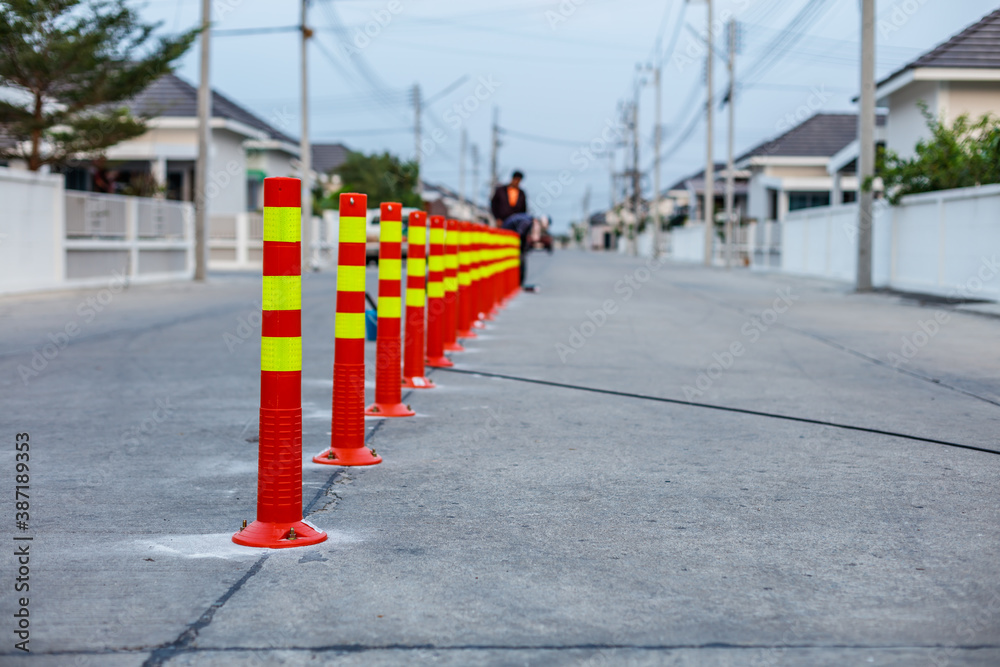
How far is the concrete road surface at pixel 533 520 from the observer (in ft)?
9.99

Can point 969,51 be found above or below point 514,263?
above

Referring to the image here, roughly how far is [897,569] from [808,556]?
293 millimetres

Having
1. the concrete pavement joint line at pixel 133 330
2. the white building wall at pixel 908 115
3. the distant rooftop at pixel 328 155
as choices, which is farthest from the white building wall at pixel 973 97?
the distant rooftop at pixel 328 155

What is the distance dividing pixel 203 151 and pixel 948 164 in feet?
50.8

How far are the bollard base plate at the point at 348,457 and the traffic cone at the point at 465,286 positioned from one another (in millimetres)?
5891

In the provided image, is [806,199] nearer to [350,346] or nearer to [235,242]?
[235,242]

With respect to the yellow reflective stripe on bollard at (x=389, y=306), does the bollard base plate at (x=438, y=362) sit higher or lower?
lower

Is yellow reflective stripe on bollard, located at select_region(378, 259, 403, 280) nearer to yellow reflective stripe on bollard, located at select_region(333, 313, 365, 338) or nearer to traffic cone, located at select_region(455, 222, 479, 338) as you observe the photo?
yellow reflective stripe on bollard, located at select_region(333, 313, 365, 338)

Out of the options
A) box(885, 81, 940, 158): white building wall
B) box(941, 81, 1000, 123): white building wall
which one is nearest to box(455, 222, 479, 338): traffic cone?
box(885, 81, 940, 158): white building wall

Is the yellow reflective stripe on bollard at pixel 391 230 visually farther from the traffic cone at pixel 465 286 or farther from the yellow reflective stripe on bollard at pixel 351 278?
the traffic cone at pixel 465 286

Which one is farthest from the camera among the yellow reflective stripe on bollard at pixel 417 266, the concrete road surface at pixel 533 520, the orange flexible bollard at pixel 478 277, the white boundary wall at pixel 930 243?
the white boundary wall at pixel 930 243

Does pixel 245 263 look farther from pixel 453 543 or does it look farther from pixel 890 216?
pixel 453 543

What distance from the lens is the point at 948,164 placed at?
66.8 ft

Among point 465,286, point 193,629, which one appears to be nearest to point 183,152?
point 465,286
